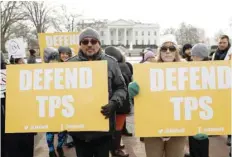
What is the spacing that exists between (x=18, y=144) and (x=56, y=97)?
36.3 inches

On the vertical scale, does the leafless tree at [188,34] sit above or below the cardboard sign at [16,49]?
above

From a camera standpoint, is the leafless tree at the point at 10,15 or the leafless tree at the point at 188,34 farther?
the leafless tree at the point at 188,34

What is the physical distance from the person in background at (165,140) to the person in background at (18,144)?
1423 millimetres

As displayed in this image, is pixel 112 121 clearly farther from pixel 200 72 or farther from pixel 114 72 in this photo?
pixel 200 72

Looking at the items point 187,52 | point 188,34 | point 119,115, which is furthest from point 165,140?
point 188,34

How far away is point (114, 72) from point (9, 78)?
40.0 inches

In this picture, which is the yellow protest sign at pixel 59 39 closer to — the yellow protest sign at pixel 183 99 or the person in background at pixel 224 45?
the person in background at pixel 224 45

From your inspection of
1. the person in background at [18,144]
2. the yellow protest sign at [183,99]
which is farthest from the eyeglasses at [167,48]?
the person in background at [18,144]

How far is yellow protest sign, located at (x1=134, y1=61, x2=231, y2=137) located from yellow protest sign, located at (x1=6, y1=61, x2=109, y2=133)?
378 mm

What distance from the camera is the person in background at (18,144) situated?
352 cm

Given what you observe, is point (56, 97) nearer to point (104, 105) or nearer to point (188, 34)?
point (104, 105)

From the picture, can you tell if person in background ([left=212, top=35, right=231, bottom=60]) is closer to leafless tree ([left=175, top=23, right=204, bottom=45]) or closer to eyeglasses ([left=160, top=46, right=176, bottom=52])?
eyeglasses ([left=160, top=46, right=176, bottom=52])

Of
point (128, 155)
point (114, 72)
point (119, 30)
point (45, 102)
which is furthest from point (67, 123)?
point (119, 30)

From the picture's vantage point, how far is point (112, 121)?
10.0ft
